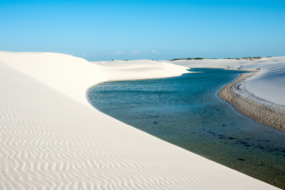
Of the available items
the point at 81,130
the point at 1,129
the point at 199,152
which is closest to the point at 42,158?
the point at 1,129

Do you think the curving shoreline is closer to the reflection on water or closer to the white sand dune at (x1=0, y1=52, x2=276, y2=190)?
the reflection on water

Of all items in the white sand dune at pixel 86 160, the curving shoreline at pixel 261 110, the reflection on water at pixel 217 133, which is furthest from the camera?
the curving shoreline at pixel 261 110

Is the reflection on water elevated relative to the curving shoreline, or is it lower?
lower

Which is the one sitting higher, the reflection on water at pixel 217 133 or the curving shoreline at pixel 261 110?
the curving shoreline at pixel 261 110

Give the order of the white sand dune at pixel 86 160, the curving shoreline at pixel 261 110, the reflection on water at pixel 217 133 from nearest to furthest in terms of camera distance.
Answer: the white sand dune at pixel 86 160 → the reflection on water at pixel 217 133 → the curving shoreline at pixel 261 110

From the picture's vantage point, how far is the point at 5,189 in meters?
3.02

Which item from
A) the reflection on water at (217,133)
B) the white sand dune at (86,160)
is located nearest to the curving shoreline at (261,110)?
the reflection on water at (217,133)

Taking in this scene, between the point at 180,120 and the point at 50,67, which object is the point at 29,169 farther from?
the point at 50,67

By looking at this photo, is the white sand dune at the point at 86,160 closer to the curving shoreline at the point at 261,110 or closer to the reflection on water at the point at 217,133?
the reflection on water at the point at 217,133

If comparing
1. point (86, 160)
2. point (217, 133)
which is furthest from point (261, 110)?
point (86, 160)

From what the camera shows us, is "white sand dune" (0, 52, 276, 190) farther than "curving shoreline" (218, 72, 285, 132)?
No

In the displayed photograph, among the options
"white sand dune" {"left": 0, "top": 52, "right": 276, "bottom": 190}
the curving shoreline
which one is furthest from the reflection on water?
"white sand dune" {"left": 0, "top": 52, "right": 276, "bottom": 190}

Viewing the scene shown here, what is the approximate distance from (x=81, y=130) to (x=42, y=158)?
2.52 metres

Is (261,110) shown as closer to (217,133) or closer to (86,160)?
(217,133)
